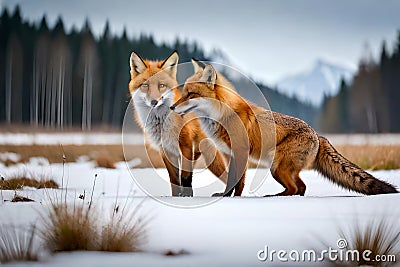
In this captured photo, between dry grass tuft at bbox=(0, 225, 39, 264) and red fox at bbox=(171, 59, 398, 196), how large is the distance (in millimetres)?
1332

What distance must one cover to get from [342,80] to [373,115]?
0.91 metres

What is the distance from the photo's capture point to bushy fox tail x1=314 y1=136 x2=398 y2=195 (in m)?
3.58

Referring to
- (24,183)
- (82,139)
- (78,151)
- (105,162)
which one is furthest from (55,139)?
(24,183)

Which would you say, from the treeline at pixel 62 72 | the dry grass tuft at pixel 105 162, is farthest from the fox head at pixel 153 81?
the treeline at pixel 62 72

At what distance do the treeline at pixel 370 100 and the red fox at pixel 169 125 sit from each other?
500 centimetres

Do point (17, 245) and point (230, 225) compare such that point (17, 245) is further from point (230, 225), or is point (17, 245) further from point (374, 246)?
point (374, 246)

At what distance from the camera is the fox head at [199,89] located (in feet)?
11.8

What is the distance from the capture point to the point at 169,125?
382cm

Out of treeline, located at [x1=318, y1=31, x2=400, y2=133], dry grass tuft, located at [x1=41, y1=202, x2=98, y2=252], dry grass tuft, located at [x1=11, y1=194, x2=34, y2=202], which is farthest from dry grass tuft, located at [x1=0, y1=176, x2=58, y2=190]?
treeline, located at [x1=318, y1=31, x2=400, y2=133]

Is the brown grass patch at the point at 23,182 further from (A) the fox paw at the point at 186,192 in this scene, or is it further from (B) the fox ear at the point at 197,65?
(B) the fox ear at the point at 197,65

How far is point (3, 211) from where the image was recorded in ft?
10.3

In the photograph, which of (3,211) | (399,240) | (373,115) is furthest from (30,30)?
(399,240)

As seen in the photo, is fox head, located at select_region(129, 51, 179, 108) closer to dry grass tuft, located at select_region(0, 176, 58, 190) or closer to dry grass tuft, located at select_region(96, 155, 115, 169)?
dry grass tuft, located at select_region(0, 176, 58, 190)

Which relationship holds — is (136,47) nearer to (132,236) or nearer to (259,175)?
(259,175)
